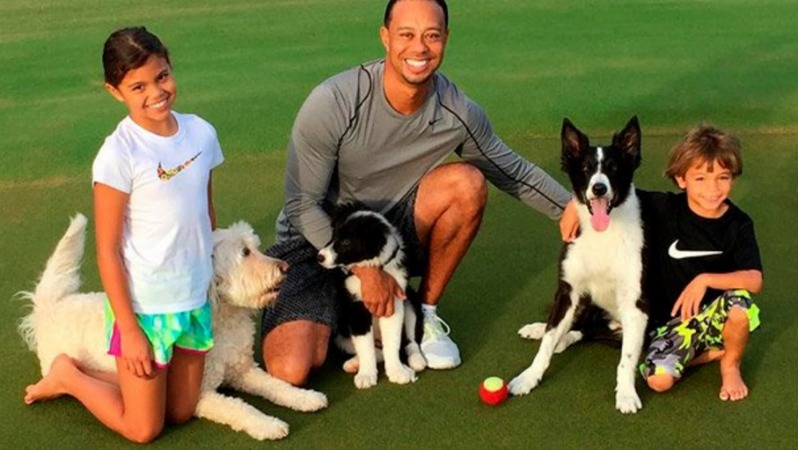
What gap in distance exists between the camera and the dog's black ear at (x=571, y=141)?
416cm

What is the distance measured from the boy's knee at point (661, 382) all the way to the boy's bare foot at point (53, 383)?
2547 millimetres

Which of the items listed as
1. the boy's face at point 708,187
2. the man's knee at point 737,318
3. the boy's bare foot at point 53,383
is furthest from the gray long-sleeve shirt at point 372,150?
the boy's bare foot at point 53,383

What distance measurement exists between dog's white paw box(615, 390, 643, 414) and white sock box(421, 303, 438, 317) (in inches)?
43.3

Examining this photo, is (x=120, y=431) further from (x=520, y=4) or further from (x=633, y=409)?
(x=520, y=4)

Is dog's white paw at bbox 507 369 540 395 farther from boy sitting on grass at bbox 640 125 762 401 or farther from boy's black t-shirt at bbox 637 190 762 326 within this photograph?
boy's black t-shirt at bbox 637 190 762 326

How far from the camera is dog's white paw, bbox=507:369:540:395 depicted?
4.23 meters

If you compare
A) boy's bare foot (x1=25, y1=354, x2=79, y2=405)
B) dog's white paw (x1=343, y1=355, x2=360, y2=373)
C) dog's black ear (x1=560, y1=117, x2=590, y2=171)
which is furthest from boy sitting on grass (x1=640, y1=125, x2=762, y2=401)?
boy's bare foot (x1=25, y1=354, x2=79, y2=405)

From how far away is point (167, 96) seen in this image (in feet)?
11.8

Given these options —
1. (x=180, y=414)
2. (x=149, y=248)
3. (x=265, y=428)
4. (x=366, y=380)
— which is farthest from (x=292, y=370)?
(x=149, y=248)

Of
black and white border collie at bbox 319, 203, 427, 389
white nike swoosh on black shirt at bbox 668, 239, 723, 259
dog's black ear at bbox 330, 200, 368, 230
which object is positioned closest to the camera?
white nike swoosh on black shirt at bbox 668, 239, 723, 259

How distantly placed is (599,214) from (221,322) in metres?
1.76

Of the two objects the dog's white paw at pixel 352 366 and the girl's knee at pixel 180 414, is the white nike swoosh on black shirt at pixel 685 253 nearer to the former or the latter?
the dog's white paw at pixel 352 366

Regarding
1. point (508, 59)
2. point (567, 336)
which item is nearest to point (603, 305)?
point (567, 336)

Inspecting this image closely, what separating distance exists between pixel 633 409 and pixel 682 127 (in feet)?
14.7
